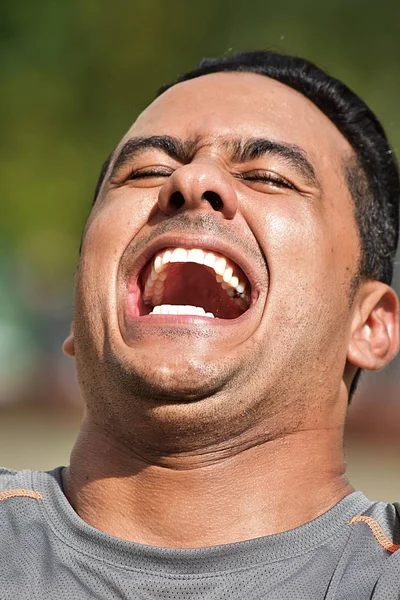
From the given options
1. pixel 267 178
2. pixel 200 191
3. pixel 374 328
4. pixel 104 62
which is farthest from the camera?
pixel 104 62

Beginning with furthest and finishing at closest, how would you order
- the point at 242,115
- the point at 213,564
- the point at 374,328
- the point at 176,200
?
1. the point at 374,328
2. the point at 242,115
3. the point at 176,200
4. the point at 213,564

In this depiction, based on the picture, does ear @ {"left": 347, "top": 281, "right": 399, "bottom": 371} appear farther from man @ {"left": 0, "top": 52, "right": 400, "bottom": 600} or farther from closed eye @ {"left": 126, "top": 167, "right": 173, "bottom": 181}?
closed eye @ {"left": 126, "top": 167, "right": 173, "bottom": 181}

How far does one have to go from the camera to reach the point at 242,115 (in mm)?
3654

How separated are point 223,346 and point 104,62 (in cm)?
1172

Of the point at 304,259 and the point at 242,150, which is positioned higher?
the point at 242,150

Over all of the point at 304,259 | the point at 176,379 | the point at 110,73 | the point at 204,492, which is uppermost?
the point at 110,73

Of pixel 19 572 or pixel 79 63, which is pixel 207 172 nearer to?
pixel 19 572

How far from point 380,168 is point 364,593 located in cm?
176

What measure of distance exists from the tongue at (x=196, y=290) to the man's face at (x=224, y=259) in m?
0.03

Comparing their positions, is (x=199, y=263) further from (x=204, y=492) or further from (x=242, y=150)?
(x=204, y=492)

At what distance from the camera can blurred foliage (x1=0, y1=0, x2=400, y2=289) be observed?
13.7 m

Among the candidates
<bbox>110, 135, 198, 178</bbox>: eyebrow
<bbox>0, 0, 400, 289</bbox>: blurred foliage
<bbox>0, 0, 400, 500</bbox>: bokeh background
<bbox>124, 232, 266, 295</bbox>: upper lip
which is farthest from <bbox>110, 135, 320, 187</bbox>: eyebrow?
<bbox>0, 0, 400, 289</bbox>: blurred foliage

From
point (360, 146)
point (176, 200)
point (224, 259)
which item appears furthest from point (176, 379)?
point (360, 146)

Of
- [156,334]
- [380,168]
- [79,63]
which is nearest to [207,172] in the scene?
[156,334]
